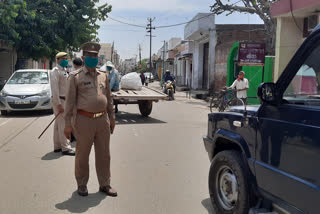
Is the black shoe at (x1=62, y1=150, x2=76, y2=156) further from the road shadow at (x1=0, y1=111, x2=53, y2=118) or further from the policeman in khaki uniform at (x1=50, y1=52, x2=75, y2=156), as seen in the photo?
the road shadow at (x1=0, y1=111, x2=53, y2=118)

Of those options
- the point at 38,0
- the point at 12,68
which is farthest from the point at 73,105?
the point at 12,68

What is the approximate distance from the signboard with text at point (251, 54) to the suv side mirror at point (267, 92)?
43.8 feet

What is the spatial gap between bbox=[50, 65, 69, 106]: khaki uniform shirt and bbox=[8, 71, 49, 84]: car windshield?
21.9 ft

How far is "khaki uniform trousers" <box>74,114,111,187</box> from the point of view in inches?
172

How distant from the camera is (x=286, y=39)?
13812mm

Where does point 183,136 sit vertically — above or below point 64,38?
below

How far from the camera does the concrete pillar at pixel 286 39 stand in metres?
13.7

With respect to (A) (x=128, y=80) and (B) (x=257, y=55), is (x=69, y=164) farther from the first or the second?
(B) (x=257, y=55)

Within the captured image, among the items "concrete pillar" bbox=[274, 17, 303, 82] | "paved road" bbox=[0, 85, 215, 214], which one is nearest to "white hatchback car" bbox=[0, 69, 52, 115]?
"paved road" bbox=[0, 85, 215, 214]

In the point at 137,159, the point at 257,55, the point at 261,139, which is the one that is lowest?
the point at 137,159

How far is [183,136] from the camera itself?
29.3 feet

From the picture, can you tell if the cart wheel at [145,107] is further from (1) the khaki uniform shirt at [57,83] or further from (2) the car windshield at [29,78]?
(1) the khaki uniform shirt at [57,83]

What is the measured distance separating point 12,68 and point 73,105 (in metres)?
23.8

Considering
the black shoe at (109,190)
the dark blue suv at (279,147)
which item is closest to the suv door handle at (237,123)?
the dark blue suv at (279,147)
